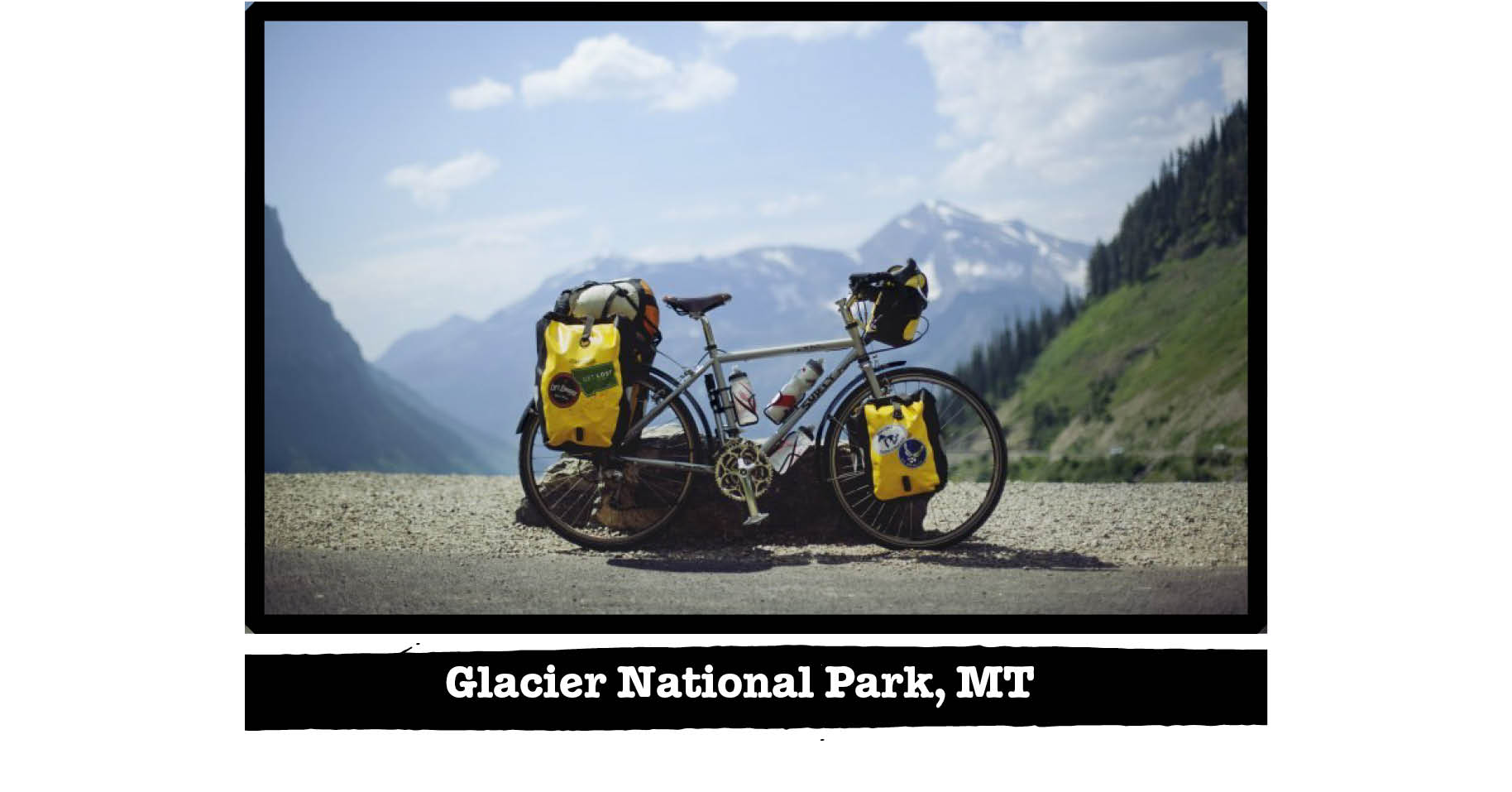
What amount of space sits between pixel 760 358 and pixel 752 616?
5.31 ft

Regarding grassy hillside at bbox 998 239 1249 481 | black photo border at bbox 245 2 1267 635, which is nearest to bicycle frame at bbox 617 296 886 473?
black photo border at bbox 245 2 1267 635

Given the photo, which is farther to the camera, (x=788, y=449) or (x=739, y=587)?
(x=788, y=449)

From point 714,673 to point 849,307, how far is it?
7.98 feet

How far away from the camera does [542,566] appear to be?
743 cm

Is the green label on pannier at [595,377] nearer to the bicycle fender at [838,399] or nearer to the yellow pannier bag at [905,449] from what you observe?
the bicycle fender at [838,399]

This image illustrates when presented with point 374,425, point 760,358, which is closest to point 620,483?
point 760,358

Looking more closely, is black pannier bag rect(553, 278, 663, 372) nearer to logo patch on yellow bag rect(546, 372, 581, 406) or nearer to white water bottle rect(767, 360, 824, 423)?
logo patch on yellow bag rect(546, 372, 581, 406)

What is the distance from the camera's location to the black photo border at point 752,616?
662 centimetres

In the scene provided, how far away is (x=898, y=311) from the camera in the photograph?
7383mm

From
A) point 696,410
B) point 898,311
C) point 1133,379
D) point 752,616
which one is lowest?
point 752,616

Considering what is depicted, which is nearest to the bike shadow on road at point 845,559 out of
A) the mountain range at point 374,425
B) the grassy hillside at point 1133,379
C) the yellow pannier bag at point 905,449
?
the yellow pannier bag at point 905,449
